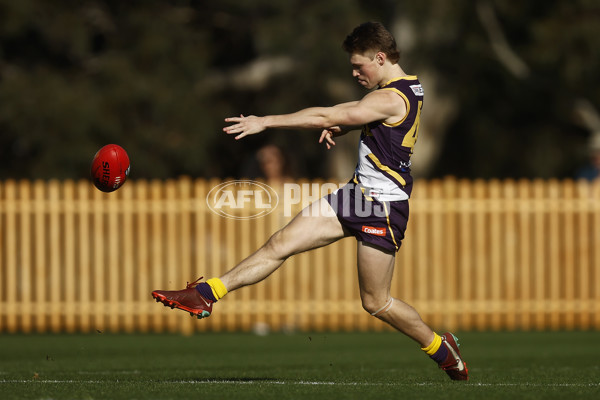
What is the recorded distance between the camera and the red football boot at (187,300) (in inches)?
262

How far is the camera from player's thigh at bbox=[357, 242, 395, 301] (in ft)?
22.5

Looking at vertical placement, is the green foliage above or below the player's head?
above

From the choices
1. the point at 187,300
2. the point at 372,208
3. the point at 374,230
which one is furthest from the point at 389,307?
the point at 187,300

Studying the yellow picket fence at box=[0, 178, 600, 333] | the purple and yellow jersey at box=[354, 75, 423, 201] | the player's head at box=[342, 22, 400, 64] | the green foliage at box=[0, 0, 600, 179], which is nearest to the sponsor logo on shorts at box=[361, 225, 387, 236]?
the purple and yellow jersey at box=[354, 75, 423, 201]

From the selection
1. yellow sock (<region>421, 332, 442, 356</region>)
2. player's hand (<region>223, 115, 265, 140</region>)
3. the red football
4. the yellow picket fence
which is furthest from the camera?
Answer: the yellow picket fence

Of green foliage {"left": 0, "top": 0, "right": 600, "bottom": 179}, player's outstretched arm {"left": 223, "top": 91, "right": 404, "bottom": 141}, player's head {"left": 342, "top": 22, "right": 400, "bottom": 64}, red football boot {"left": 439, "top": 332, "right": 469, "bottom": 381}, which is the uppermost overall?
green foliage {"left": 0, "top": 0, "right": 600, "bottom": 179}

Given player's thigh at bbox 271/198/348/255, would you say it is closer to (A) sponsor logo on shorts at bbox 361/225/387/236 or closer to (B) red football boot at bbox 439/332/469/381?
(A) sponsor logo on shorts at bbox 361/225/387/236

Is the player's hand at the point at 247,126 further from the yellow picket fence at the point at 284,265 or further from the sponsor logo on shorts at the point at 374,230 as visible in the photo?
the yellow picket fence at the point at 284,265

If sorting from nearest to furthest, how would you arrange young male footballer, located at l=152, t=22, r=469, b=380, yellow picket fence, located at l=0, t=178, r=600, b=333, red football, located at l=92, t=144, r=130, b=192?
young male footballer, located at l=152, t=22, r=469, b=380
red football, located at l=92, t=144, r=130, b=192
yellow picket fence, located at l=0, t=178, r=600, b=333

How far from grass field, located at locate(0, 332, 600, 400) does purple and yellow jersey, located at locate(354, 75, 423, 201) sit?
1221mm

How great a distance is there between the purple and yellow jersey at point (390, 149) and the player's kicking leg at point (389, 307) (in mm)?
373

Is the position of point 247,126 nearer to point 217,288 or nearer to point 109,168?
point 217,288

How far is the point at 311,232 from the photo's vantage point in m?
6.91

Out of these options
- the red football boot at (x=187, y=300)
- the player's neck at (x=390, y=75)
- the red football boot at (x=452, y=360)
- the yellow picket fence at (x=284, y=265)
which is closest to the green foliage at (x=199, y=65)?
the yellow picket fence at (x=284, y=265)
